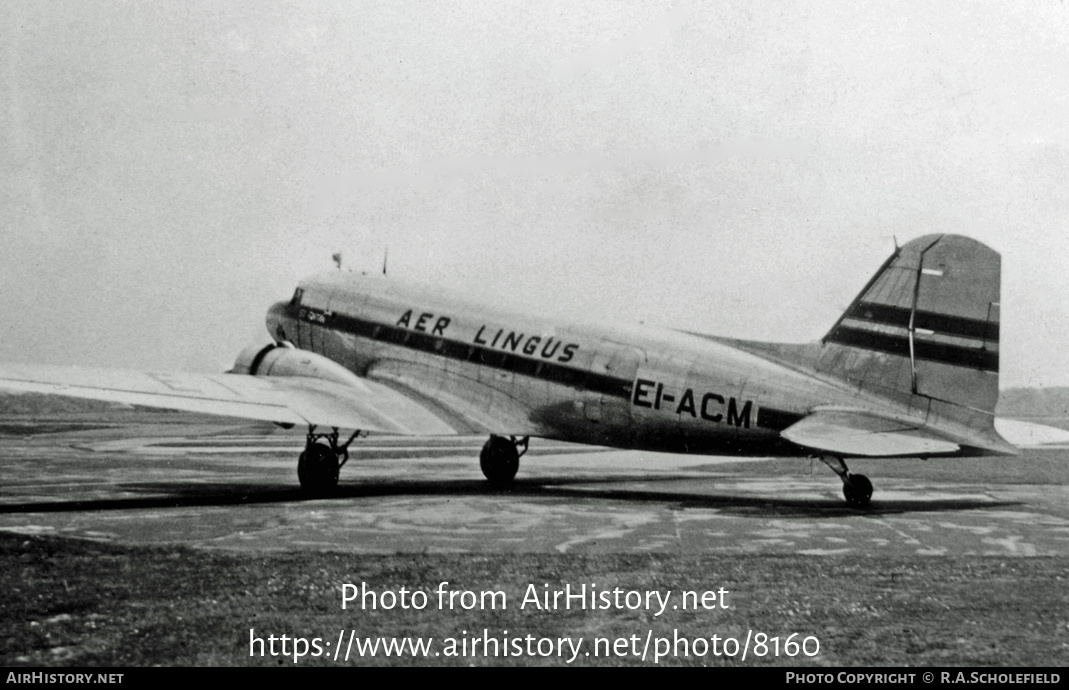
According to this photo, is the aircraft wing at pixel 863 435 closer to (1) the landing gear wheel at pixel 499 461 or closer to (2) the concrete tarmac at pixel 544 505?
(2) the concrete tarmac at pixel 544 505

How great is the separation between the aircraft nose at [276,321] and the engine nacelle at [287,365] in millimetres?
4070

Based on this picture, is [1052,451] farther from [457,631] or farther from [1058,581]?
[457,631]

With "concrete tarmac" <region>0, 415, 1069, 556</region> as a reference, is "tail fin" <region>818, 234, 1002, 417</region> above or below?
above

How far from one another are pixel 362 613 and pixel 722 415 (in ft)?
32.6

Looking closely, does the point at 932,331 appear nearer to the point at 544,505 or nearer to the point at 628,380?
the point at 628,380

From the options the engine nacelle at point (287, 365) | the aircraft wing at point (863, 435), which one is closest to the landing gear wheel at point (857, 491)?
the aircraft wing at point (863, 435)

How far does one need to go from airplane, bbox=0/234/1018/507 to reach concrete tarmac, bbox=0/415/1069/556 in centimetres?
113

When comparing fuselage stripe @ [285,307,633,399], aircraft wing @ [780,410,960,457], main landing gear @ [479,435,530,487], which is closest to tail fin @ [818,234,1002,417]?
aircraft wing @ [780,410,960,457]

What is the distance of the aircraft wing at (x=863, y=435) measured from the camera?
16.3 m

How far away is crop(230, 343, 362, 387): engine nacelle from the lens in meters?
21.9

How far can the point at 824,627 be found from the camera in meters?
9.56

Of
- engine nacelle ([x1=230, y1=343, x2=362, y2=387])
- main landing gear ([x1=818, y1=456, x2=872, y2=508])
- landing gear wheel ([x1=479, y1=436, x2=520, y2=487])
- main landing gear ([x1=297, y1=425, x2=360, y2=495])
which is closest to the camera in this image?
main landing gear ([x1=818, y1=456, x2=872, y2=508])

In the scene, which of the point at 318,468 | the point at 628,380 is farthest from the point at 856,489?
the point at 318,468

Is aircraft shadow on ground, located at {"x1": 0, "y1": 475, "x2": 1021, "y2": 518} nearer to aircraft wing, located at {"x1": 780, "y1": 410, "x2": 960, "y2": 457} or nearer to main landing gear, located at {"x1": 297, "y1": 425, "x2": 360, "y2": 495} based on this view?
main landing gear, located at {"x1": 297, "y1": 425, "x2": 360, "y2": 495}
